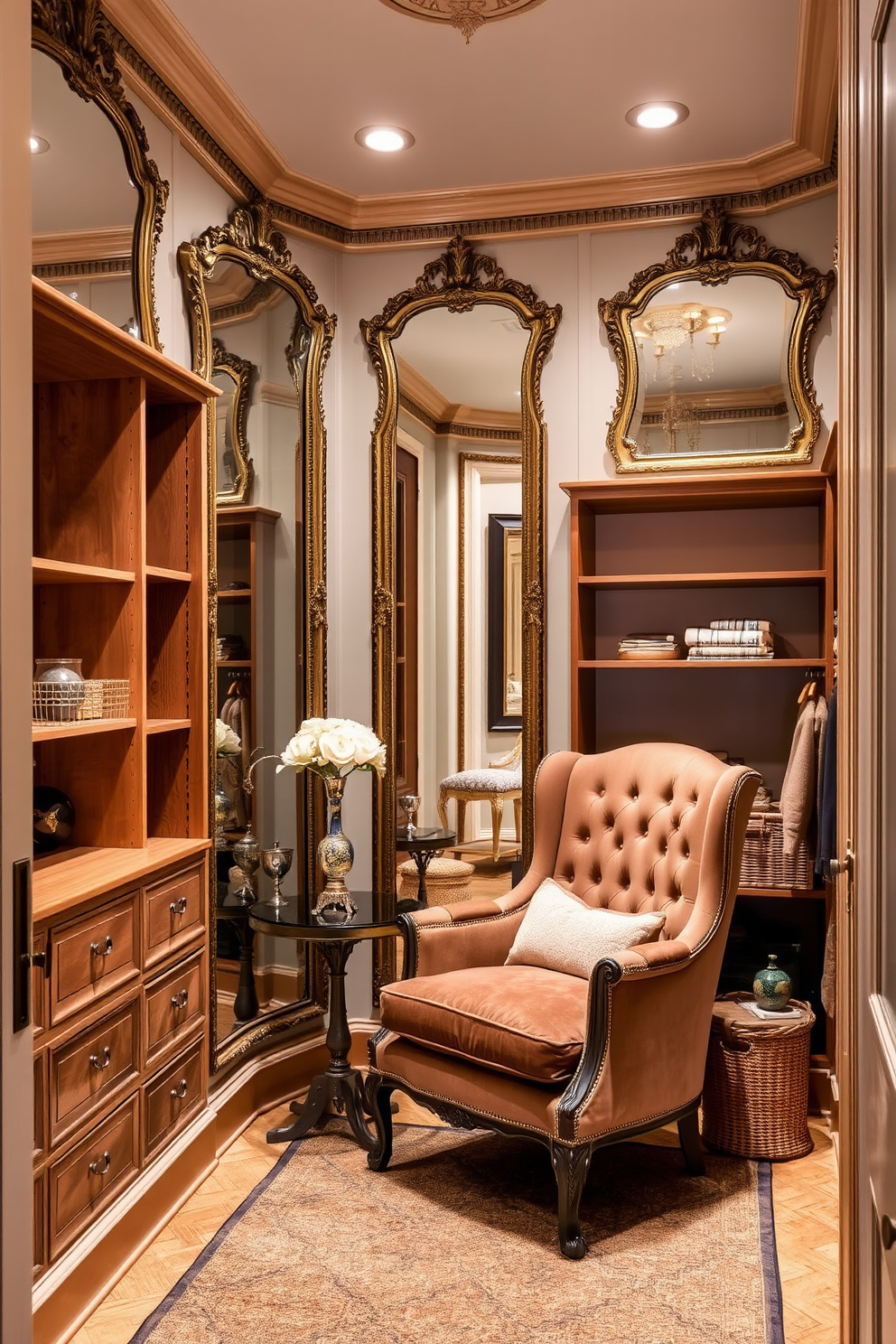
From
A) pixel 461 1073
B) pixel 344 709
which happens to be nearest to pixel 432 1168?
pixel 461 1073

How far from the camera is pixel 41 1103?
216 cm

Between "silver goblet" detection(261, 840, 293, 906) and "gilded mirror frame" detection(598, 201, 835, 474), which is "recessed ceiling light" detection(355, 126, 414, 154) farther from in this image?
"silver goblet" detection(261, 840, 293, 906)

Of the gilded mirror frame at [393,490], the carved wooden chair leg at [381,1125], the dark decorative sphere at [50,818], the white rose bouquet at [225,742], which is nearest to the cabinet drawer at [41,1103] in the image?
the dark decorative sphere at [50,818]

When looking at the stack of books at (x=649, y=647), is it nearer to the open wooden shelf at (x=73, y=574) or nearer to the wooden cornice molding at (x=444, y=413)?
the wooden cornice molding at (x=444, y=413)

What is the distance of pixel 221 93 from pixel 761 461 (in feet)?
6.66

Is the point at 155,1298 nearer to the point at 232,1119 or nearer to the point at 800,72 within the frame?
the point at 232,1119

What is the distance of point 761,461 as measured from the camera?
3.74 m

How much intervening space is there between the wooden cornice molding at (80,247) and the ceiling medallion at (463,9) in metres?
0.88

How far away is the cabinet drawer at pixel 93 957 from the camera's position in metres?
2.24

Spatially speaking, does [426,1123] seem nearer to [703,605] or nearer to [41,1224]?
[41,1224]

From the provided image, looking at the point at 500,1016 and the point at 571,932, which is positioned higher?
the point at 571,932

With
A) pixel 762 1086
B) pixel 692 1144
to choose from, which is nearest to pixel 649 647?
pixel 762 1086

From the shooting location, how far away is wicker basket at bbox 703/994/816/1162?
318 centimetres

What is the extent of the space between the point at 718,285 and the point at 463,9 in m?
1.39
